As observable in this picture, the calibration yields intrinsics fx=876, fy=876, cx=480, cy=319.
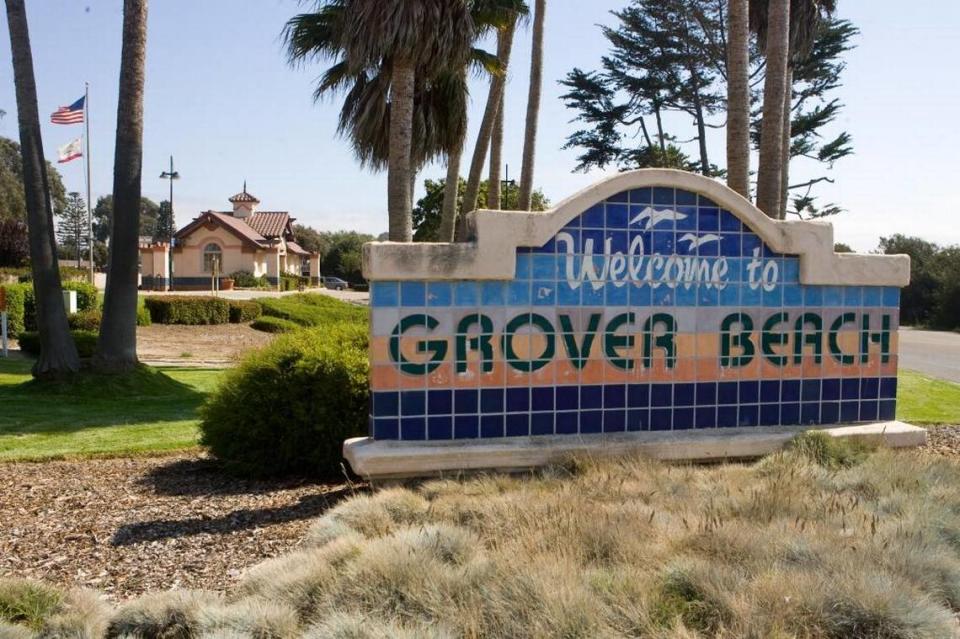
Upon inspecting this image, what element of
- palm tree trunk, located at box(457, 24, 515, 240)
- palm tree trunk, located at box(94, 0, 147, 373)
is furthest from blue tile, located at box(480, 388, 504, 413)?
palm tree trunk, located at box(457, 24, 515, 240)

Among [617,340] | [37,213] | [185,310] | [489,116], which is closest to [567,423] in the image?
[617,340]

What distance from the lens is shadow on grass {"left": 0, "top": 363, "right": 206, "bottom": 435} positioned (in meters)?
11.6

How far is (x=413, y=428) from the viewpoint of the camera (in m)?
6.38

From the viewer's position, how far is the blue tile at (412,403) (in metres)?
6.33

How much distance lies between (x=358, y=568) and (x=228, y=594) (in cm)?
71

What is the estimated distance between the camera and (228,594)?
14.3 feet

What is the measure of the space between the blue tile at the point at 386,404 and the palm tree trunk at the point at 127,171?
29.3 feet

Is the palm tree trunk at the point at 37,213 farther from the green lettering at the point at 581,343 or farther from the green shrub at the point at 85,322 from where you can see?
the green lettering at the point at 581,343

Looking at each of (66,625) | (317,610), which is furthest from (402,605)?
(66,625)

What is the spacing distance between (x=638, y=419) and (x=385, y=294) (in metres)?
2.22

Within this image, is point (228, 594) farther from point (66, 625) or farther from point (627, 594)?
point (627, 594)

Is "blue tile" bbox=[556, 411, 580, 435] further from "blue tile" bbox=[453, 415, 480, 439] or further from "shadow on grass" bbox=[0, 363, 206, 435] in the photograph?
"shadow on grass" bbox=[0, 363, 206, 435]

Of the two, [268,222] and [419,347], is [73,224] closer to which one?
[268,222]

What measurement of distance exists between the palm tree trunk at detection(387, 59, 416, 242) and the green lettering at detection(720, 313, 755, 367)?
309 inches
